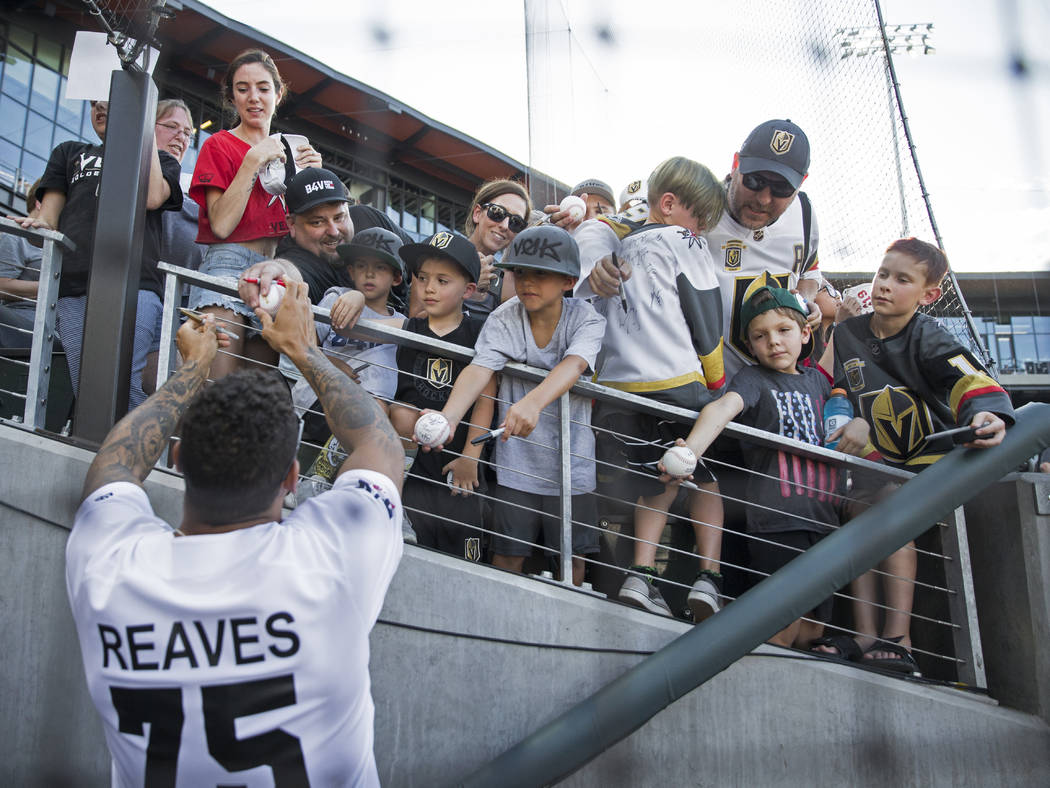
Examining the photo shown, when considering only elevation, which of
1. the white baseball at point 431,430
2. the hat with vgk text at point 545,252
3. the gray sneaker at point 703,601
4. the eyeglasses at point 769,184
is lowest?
the gray sneaker at point 703,601

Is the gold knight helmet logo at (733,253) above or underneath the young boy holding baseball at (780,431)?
above

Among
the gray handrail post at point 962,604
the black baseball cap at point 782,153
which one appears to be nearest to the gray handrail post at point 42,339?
the black baseball cap at point 782,153

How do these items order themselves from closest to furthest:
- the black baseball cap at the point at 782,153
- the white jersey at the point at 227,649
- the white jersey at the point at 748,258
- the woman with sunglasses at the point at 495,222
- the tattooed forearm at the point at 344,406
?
the white jersey at the point at 227,649 → the tattooed forearm at the point at 344,406 → the black baseball cap at the point at 782,153 → the white jersey at the point at 748,258 → the woman with sunglasses at the point at 495,222

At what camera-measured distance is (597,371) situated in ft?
10.1

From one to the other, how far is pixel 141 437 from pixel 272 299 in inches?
21.1

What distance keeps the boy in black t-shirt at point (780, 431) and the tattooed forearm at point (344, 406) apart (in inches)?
51.3

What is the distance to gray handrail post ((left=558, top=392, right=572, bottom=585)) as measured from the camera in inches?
102

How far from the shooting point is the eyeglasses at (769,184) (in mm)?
3092

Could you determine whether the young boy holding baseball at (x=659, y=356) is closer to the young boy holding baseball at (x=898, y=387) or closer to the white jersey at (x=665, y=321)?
the white jersey at (x=665, y=321)

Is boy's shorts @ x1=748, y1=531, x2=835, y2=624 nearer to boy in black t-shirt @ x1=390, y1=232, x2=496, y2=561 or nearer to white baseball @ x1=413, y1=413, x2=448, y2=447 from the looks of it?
boy in black t-shirt @ x1=390, y1=232, x2=496, y2=561

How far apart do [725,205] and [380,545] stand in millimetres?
2443

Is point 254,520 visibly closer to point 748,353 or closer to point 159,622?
point 159,622

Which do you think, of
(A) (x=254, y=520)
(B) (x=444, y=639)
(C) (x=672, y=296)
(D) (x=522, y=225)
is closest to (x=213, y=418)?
(A) (x=254, y=520)

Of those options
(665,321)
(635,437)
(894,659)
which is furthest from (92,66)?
(894,659)
